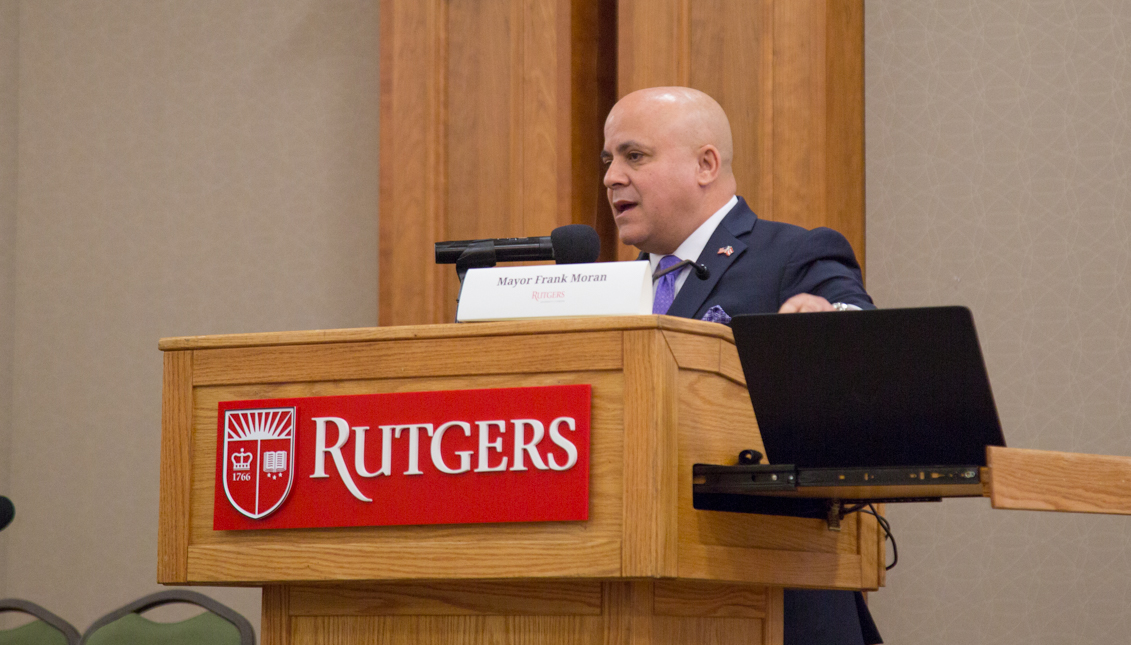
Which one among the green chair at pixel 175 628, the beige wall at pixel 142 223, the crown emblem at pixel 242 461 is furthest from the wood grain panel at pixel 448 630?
the beige wall at pixel 142 223

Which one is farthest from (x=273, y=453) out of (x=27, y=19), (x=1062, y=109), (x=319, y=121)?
(x=27, y=19)

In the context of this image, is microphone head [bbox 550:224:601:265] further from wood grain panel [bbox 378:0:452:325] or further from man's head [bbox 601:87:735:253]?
wood grain panel [bbox 378:0:452:325]

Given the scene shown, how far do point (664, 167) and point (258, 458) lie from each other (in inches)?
40.1

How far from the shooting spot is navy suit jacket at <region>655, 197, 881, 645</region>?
1.97 metres

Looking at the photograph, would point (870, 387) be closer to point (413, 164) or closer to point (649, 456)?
point (649, 456)

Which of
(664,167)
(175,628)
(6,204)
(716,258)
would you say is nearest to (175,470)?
(716,258)

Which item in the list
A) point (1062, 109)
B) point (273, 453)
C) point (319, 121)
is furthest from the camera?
point (319, 121)

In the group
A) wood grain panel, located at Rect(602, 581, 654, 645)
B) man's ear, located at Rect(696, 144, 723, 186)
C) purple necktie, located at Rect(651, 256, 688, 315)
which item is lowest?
wood grain panel, located at Rect(602, 581, 654, 645)

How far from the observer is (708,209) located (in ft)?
7.82

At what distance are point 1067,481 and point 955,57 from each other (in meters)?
1.85

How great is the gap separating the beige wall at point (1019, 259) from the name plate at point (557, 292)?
5.47 feet

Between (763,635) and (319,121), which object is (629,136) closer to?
(763,635)

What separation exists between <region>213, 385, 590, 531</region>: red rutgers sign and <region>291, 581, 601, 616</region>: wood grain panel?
0.11m

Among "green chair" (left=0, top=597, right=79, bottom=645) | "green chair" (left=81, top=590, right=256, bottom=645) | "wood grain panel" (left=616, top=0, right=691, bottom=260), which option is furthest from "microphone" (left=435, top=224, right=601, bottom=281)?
"green chair" (left=0, top=597, right=79, bottom=645)
